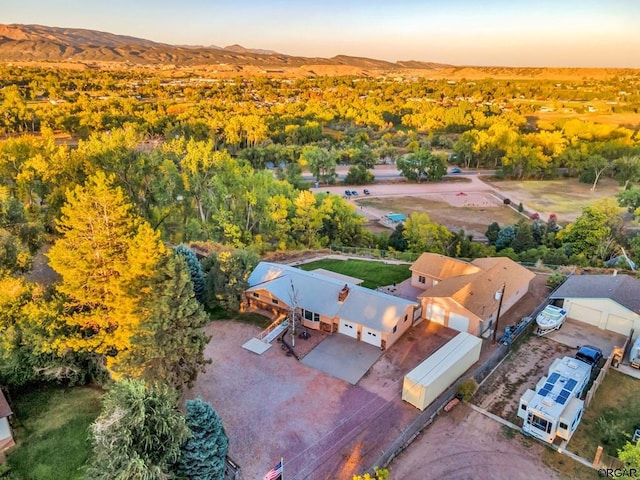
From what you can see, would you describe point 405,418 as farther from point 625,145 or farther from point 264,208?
point 625,145

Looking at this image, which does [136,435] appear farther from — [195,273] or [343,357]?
[195,273]

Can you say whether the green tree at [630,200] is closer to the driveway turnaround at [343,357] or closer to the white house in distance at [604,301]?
the white house in distance at [604,301]

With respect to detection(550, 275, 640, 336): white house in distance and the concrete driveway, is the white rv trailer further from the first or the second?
detection(550, 275, 640, 336): white house in distance

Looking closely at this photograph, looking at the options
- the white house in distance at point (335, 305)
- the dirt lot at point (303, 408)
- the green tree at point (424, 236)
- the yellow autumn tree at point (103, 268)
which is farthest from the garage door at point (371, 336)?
the green tree at point (424, 236)

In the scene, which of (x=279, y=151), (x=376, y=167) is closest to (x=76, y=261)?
(x=279, y=151)

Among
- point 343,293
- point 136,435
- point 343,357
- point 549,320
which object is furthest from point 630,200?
point 136,435

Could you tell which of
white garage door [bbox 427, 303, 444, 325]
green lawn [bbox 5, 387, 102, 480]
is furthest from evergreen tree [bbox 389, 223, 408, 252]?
green lawn [bbox 5, 387, 102, 480]
